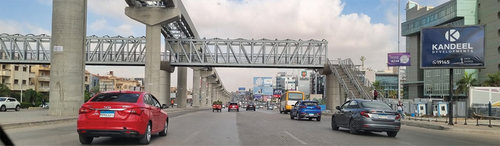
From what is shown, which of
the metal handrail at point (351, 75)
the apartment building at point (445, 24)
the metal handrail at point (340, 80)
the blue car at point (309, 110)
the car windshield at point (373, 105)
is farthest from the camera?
the apartment building at point (445, 24)

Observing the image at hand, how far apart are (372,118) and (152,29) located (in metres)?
35.6

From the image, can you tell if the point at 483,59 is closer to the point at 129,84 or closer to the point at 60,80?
the point at 60,80

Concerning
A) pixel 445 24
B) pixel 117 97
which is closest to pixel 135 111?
pixel 117 97

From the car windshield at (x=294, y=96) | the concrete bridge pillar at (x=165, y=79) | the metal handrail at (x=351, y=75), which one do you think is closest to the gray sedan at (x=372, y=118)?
the metal handrail at (x=351, y=75)

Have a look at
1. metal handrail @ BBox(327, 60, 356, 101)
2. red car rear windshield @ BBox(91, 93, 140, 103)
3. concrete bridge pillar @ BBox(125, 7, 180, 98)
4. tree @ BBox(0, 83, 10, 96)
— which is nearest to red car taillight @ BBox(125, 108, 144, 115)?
red car rear windshield @ BBox(91, 93, 140, 103)

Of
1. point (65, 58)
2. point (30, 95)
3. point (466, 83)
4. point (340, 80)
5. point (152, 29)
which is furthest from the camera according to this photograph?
point (30, 95)

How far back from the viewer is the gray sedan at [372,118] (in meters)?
15.2

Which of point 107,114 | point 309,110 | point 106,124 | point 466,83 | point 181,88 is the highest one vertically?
point 466,83

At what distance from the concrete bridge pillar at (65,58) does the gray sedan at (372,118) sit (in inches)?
697

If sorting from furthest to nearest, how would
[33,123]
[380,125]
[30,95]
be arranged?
[30,95] → [33,123] → [380,125]

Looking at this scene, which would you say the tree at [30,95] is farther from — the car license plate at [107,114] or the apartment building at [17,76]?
the car license plate at [107,114]

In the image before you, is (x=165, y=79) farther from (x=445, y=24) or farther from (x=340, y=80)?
(x=445, y=24)

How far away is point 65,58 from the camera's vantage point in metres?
25.9

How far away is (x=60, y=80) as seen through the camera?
25.9 m
